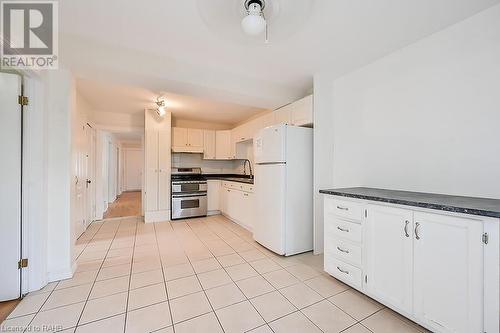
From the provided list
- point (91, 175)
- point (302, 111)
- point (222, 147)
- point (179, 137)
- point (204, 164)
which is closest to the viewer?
point (302, 111)

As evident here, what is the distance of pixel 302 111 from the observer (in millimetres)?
3043

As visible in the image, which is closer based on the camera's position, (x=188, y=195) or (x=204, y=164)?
(x=188, y=195)

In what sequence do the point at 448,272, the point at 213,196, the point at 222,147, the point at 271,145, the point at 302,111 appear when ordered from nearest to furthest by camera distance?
the point at 448,272 < the point at 271,145 < the point at 302,111 < the point at 213,196 < the point at 222,147

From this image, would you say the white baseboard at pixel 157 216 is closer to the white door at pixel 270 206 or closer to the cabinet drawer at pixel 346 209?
the white door at pixel 270 206

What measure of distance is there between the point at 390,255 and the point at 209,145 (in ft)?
14.5

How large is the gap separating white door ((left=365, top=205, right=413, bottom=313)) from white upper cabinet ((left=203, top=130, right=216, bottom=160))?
4.14m

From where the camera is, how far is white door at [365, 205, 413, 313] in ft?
4.98

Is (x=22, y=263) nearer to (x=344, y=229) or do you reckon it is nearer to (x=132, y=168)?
(x=344, y=229)

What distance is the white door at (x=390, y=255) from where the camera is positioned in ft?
4.98

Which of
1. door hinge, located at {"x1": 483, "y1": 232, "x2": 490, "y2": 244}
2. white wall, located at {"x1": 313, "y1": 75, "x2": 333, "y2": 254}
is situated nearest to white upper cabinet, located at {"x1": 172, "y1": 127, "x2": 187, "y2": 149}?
white wall, located at {"x1": 313, "y1": 75, "x2": 333, "y2": 254}

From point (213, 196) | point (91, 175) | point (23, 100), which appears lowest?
point (213, 196)

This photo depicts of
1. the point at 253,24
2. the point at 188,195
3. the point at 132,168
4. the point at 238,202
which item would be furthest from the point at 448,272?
the point at 132,168

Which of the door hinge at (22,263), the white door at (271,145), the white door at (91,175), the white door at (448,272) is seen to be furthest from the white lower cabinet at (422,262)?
the white door at (91,175)

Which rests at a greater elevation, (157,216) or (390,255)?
(390,255)
